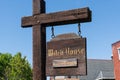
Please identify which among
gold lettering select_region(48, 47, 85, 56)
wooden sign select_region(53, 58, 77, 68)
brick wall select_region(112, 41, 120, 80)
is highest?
brick wall select_region(112, 41, 120, 80)

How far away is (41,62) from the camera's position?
7062 millimetres

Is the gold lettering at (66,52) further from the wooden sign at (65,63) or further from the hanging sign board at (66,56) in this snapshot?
the wooden sign at (65,63)

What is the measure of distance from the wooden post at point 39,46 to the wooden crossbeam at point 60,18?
12 cm

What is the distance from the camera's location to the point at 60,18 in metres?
7.15

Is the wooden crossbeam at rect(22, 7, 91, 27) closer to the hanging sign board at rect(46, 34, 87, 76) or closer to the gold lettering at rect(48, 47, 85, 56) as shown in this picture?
the hanging sign board at rect(46, 34, 87, 76)

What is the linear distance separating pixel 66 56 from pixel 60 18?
0.90 meters

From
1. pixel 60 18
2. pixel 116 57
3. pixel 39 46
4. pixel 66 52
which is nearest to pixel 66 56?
pixel 66 52

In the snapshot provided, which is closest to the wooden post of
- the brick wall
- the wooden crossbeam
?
the wooden crossbeam

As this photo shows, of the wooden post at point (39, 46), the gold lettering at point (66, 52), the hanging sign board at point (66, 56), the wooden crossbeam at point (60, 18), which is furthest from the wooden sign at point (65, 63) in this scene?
the wooden crossbeam at point (60, 18)

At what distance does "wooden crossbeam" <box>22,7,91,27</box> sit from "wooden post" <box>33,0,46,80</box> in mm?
120

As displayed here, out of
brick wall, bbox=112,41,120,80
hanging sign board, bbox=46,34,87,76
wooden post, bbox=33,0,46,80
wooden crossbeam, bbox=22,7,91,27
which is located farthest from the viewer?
brick wall, bbox=112,41,120,80

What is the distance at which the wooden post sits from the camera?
23.0 ft

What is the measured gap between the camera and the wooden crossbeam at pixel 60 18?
682cm

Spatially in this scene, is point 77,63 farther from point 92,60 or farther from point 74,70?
point 92,60
